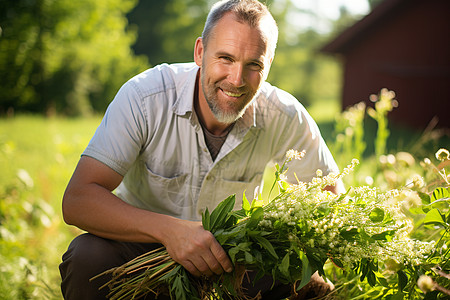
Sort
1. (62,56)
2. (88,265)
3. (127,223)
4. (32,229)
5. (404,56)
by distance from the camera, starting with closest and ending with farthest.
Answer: (127,223)
(88,265)
(32,229)
(404,56)
(62,56)

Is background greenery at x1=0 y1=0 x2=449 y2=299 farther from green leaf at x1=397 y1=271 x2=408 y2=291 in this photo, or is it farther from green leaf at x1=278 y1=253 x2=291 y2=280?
green leaf at x1=278 y1=253 x2=291 y2=280

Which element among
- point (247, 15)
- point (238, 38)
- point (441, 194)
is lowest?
point (441, 194)

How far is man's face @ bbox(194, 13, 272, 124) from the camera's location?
95.2 inches

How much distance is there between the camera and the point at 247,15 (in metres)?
2.44

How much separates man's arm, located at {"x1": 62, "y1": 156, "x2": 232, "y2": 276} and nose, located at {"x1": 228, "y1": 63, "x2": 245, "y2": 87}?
77 centimetres

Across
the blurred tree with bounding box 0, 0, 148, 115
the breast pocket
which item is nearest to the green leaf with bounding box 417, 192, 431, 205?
the breast pocket

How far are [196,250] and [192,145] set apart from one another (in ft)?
2.80

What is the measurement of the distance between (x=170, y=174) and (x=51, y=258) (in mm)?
1638

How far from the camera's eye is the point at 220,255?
192 centimetres

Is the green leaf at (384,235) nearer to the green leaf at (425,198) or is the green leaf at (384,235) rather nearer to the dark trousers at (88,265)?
the green leaf at (425,198)

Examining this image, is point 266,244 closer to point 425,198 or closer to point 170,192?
point 425,198

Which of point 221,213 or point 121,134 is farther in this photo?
point 121,134

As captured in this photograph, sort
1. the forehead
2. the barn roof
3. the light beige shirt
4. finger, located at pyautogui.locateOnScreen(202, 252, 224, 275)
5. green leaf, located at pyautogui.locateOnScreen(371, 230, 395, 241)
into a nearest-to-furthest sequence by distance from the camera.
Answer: green leaf, located at pyautogui.locateOnScreen(371, 230, 395, 241) < finger, located at pyautogui.locateOnScreen(202, 252, 224, 275) < the forehead < the light beige shirt < the barn roof

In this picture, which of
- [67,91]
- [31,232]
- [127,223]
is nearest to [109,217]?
[127,223]
